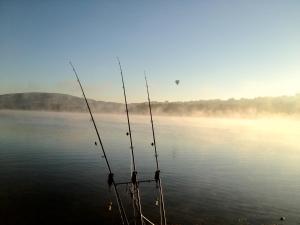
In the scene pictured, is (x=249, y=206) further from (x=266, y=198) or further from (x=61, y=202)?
(x=61, y=202)

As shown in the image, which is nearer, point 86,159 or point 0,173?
point 0,173

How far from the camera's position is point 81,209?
107 ft

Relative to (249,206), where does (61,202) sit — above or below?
above

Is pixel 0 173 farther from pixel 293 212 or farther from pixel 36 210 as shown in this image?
pixel 293 212

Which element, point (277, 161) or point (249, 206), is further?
point (277, 161)

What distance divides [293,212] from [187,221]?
13.0 meters

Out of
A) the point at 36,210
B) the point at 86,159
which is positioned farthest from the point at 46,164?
the point at 36,210

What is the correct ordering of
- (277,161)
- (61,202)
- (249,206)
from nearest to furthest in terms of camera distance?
(61,202)
(249,206)
(277,161)

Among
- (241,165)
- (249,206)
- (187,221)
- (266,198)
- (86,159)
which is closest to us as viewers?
(187,221)

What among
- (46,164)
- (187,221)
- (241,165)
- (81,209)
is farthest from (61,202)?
(241,165)

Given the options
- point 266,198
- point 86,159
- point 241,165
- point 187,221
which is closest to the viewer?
point 187,221

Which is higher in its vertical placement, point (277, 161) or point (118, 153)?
point (118, 153)

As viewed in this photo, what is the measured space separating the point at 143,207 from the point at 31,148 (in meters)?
41.4

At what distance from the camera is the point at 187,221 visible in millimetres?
31469
